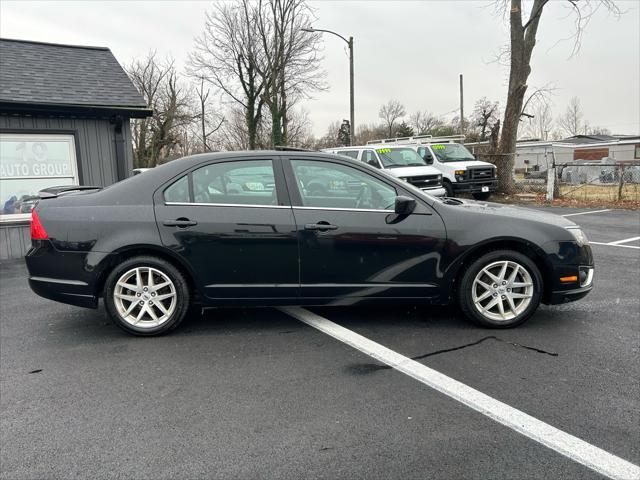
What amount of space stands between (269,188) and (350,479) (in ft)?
8.14

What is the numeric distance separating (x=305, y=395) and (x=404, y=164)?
1192cm

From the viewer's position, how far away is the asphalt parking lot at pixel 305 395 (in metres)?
2.36

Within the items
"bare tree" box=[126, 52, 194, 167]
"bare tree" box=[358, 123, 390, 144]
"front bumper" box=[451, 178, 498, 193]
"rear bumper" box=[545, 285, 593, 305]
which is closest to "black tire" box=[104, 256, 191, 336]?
"rear bumper" box=[545, 285, 593, 305]

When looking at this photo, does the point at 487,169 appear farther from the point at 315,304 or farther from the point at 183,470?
the point at 183,470

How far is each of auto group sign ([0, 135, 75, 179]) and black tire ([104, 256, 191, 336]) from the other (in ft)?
20.7

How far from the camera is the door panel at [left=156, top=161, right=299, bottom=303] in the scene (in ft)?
12.8

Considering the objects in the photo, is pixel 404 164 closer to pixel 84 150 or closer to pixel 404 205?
pixel 84 150

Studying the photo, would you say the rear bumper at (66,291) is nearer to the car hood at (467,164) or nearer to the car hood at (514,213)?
the car hood at (514,213)

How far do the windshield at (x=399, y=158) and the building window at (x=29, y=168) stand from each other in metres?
8.40

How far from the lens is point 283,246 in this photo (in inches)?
155

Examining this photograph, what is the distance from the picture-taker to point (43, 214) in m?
3.99

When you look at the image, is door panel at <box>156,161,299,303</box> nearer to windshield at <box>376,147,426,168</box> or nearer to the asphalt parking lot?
the asphalt parking lot

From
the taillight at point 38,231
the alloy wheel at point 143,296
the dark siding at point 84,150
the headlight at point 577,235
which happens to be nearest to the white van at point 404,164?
the dark siding at point 84,150

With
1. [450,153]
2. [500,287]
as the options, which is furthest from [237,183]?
[450,153]
